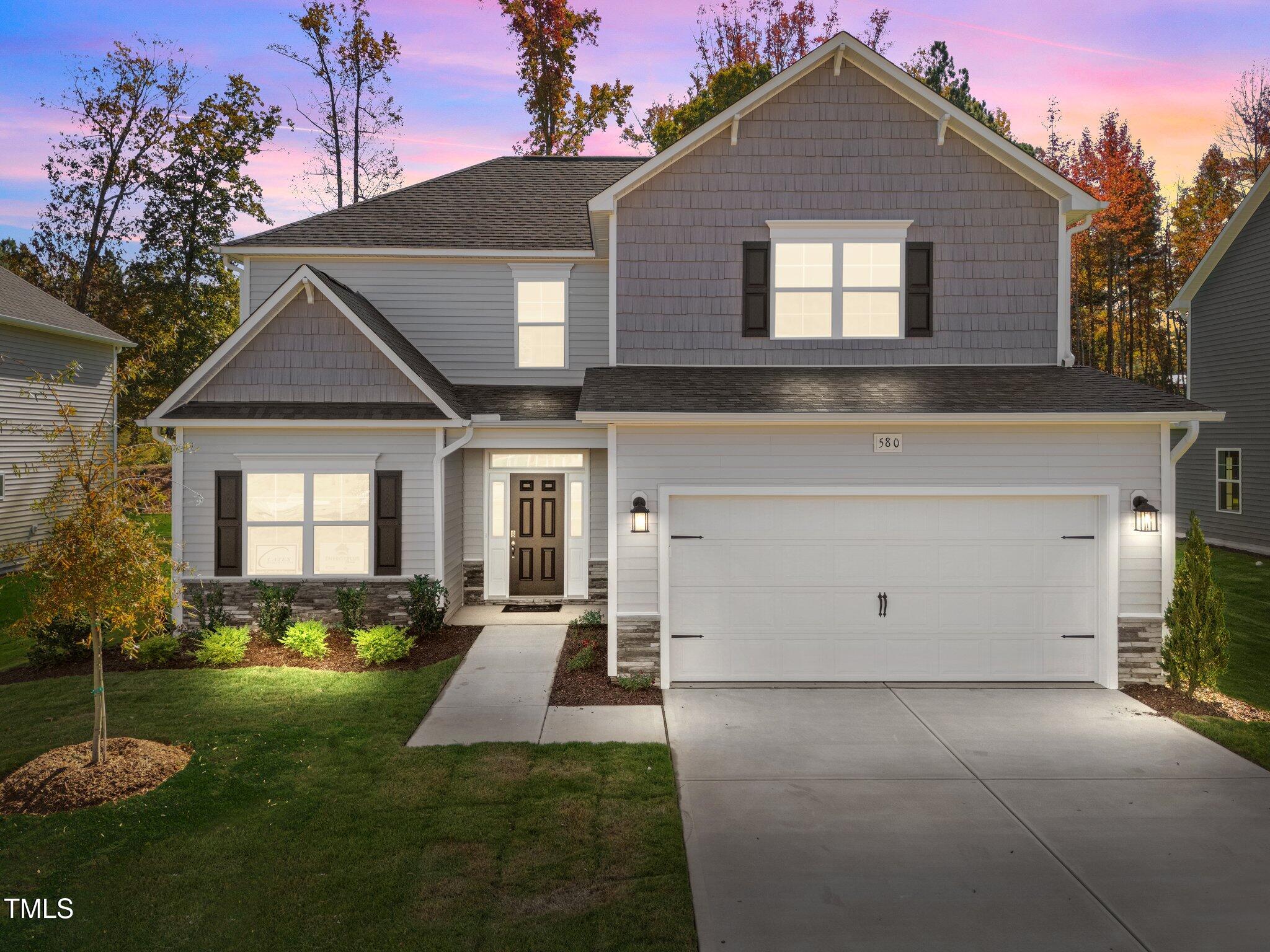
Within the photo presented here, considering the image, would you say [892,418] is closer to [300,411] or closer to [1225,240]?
[300,411]

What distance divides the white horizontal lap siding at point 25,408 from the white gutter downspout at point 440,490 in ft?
31.1

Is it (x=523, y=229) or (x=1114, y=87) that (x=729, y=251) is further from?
(x=1114, y=87)

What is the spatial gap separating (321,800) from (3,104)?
29535mm

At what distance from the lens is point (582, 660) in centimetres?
949

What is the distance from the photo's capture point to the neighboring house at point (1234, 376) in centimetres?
1777

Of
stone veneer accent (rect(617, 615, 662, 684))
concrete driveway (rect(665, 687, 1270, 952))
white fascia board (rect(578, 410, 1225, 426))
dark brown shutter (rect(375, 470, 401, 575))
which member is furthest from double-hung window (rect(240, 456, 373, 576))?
concrete driveway (rect(665, 687, 1270, 952))

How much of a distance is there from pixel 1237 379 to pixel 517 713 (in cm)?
1955

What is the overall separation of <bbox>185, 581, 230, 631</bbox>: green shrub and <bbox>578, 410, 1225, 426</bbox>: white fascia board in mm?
6154

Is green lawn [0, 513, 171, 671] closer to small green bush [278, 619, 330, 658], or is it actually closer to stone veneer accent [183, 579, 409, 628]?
stone veneer accent [183, 579, 409, 628]

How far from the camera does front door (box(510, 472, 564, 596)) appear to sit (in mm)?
13281

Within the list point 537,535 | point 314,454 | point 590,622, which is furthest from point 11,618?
point 590,622

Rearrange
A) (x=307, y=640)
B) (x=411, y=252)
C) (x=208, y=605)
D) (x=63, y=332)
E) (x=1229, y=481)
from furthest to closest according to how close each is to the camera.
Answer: (x=1229, y=481) → (x=63, y=332) → (x=411, y=252) → (x=208, y=605) → (x=307, y=640)

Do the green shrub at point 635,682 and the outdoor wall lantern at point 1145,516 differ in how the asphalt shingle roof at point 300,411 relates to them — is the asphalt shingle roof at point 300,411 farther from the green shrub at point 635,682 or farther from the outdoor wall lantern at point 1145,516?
the outdoor wall lantern at point 1145,516

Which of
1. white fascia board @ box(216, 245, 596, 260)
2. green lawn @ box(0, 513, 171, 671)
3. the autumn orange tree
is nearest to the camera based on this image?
the autumn orange tree
